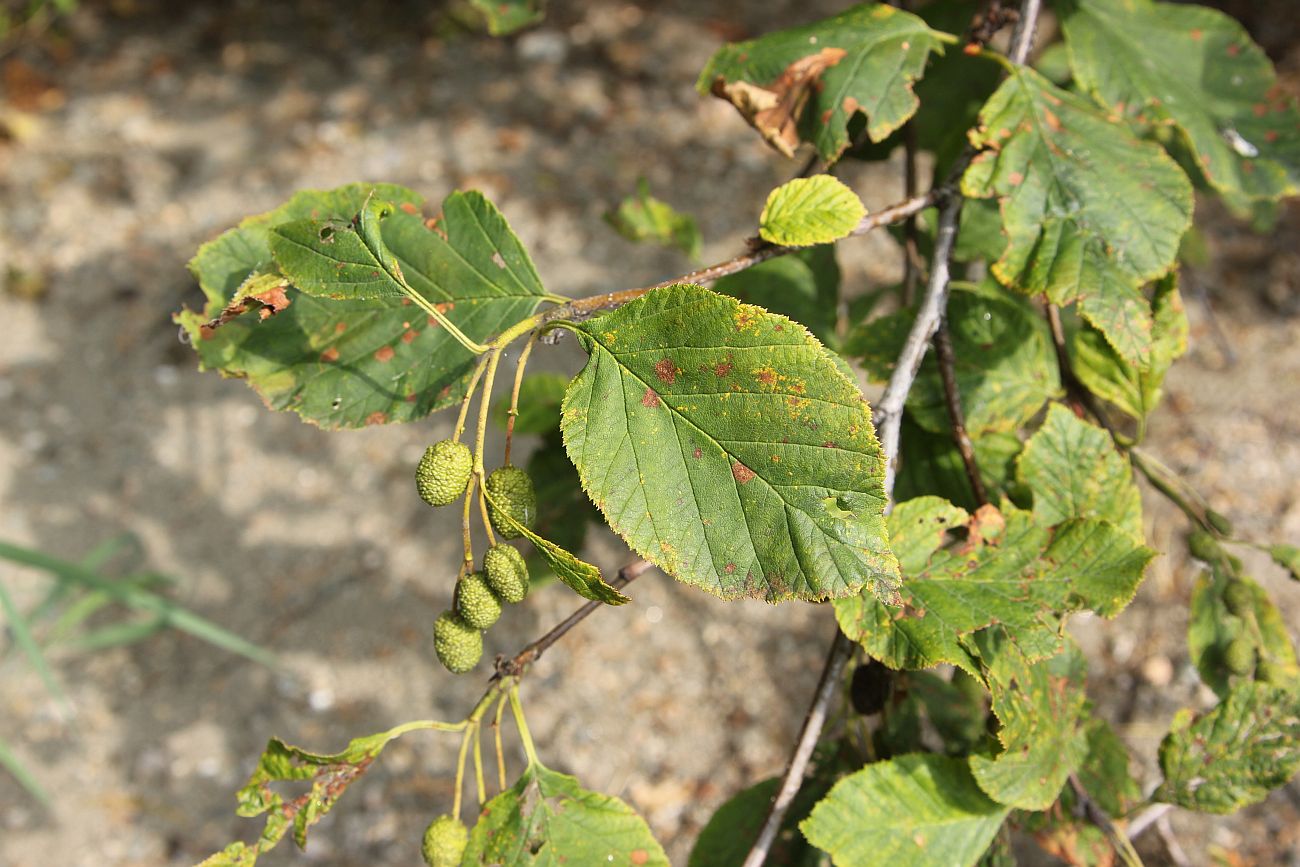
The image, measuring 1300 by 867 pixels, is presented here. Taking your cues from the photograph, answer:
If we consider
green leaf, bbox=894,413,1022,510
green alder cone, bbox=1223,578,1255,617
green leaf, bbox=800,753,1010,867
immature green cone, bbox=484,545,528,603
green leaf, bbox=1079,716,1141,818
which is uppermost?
immature green cone, bbox=484,545,528,603

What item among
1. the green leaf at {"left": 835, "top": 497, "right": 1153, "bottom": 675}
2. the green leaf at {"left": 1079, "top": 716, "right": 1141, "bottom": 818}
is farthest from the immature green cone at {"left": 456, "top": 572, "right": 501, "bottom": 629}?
the green leaf at {"left": 1079, "top": 716, "right": 1141, "bottom": 818}

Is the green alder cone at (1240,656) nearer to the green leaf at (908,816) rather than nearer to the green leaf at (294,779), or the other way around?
the green leaf at (908,816)

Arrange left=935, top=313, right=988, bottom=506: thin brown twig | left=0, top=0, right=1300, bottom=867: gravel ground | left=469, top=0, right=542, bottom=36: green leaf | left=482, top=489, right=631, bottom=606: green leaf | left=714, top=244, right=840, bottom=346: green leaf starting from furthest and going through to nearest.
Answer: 1. left=0, top=0, right=1300, bottom=867: gravel ground
2. left=469, top=0, right=542, bottom=36: green leaf
3. left=714, top=244, right=840, bottom=346: green leaf
4. left=935, top=313, right=988, bottom=506: thin brown twig
5. left=482, top=489, right=631, bottom=606: green leaf

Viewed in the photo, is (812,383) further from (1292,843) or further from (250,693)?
(250,693)

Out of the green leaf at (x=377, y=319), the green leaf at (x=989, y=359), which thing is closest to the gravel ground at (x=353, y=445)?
the green leaf at (x=989, y=359)

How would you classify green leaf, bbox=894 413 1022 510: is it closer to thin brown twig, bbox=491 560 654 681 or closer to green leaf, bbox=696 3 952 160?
green leaf, bbox=696 3 952 160

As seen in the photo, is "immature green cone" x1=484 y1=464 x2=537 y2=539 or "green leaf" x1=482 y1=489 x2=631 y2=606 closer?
"green leaf" x1=482 y1=489 x2=631 y2=606

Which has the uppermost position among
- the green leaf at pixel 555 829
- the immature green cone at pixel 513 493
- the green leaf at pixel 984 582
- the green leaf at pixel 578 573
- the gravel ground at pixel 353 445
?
the green leaf at pixel 578 573

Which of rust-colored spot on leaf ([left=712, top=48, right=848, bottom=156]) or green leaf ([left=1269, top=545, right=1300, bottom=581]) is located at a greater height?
rust-colored spot on leaf ([left=712, top=48, right=848, bottom=156])
